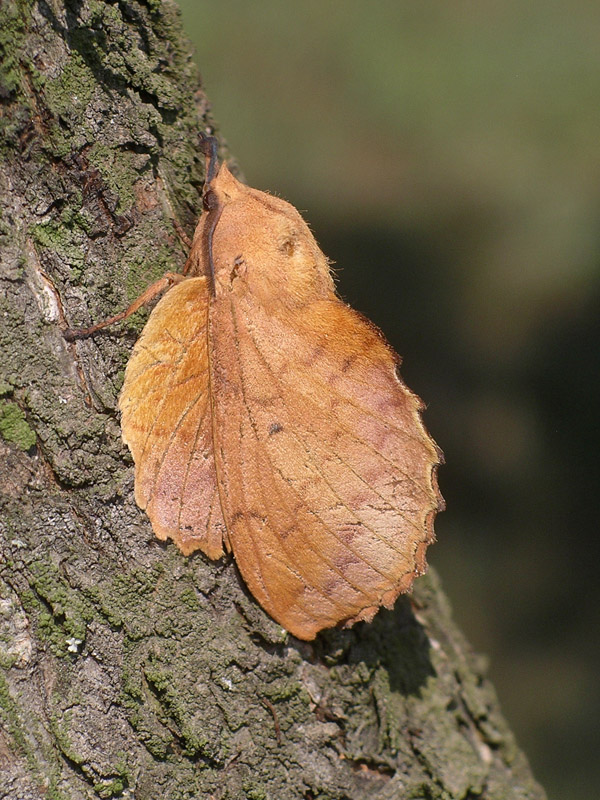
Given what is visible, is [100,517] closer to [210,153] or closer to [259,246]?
[259,246]

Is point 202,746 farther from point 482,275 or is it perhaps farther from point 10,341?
point 482,275

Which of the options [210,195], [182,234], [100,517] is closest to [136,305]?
[182,234]

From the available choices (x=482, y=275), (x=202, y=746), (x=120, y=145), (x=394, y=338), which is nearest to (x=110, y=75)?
(x=120, y=145)

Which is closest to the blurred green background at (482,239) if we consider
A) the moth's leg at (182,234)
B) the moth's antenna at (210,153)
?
the moth's antenna at (210,153)

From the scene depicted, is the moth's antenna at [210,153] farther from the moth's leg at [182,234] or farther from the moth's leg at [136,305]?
the moth's leg at [136,305]

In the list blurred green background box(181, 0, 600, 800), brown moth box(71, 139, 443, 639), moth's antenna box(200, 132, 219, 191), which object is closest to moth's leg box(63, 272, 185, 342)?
brown moth box(71, 139, 443, 639)
